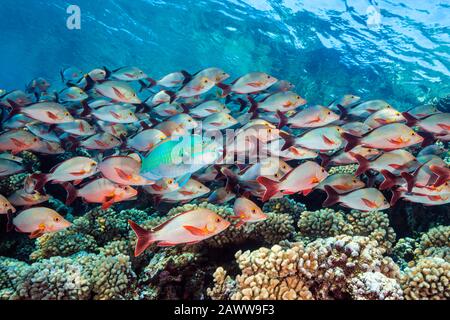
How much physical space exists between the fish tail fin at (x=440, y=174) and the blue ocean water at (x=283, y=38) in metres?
15.3

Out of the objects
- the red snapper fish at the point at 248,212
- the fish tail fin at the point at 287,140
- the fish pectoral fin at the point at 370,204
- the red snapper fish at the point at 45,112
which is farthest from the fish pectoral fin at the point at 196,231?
the red snapper fish at the point at 45,112

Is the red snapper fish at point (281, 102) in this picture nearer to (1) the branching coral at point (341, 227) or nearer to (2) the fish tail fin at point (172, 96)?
(2) the fish tail fin at point (172, 96)

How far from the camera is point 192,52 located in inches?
1084

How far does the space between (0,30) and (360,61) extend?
130 ft

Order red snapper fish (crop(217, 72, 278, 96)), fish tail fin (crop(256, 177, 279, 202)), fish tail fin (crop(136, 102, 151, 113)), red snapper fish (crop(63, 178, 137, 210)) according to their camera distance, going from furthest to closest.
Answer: fish tail fin (crop(136, 102, 151, 113))
red snapper fish (crop(217, 72, 278, 96))
red snapper fish (crop(63, 178, 137, 210))
fish tail fin (crop(256, 177, 279, 202))

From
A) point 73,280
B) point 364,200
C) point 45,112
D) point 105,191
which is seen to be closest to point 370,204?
point 364,200

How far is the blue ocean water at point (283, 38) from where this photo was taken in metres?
17.3

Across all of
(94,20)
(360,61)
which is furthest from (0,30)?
(360,61)

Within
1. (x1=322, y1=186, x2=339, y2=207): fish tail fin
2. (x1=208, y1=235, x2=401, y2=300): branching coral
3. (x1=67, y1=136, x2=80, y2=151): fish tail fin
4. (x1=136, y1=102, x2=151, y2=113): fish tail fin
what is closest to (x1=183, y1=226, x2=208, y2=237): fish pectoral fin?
(x1=208, y1=235, x2=401, y2=300): branching coral

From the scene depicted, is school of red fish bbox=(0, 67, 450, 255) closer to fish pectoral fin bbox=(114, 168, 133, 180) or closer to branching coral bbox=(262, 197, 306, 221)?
fish pectoral fin bbox=(114, 168, 133, 180)

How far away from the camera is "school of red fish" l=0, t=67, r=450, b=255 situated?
3037 mm

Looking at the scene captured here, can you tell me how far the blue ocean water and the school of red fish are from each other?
14.0 m

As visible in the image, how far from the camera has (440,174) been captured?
145 inches

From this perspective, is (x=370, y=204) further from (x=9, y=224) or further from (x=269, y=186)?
(x=9, y=224)
